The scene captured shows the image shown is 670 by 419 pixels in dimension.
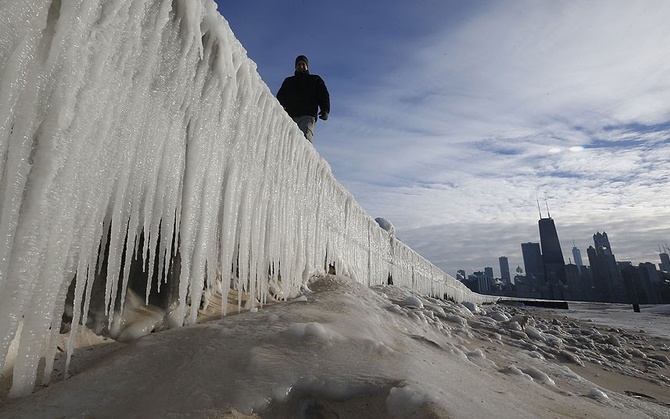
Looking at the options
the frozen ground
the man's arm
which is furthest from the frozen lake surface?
the man's arm

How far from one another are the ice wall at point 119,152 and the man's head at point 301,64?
2.73 m

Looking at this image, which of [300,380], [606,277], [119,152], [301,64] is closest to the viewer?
[300,380]

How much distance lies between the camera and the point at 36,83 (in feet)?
2.86

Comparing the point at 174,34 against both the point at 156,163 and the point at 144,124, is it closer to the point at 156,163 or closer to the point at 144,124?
the point at 144,124

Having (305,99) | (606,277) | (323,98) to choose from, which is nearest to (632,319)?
(323,98)

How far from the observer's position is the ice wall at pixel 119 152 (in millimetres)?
874

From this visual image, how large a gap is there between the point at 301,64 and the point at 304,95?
61cm

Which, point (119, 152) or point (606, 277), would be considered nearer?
point (119, 152)

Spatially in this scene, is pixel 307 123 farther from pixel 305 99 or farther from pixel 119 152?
pixel 119 152

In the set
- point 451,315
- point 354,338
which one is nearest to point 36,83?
point 354,338

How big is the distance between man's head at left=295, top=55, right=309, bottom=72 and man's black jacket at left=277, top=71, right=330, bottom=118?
20cm

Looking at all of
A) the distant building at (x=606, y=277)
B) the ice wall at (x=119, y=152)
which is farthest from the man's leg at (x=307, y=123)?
the distant building at (x=606, y=277)

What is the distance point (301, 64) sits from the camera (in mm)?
4715

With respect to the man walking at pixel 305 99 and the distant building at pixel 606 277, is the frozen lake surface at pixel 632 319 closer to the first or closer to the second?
the man walking at pixel 305 99
